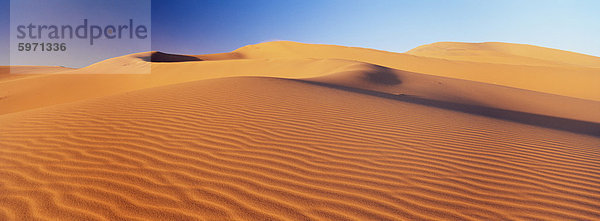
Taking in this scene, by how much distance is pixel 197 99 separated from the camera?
5.79 meters

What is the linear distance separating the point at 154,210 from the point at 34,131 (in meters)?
3.19

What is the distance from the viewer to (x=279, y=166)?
122 inches

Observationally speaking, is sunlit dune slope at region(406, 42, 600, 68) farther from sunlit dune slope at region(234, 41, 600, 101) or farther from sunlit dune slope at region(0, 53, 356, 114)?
sunlit dune slope at region(0, 53, 356, 114)

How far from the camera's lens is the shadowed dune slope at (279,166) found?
2430 mm

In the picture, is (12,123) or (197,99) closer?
(12,123)

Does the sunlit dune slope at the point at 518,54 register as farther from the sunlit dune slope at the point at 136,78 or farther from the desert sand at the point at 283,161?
the desert sand at the point at 283,161

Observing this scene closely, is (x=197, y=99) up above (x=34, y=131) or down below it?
above

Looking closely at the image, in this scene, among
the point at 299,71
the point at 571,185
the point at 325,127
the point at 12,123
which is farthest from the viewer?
the point at 299,71

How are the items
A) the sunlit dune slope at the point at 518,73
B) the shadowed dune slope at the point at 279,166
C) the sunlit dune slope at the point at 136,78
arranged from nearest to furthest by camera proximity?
the shadowed dune slope at the point at 279,166
the sunlit dune slope at the point at 136,78
the sunlit dune slope at the point at 518,73

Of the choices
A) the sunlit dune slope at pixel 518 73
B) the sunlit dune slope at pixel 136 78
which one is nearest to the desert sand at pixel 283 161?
the sunlit dune slope at pixel 136 78

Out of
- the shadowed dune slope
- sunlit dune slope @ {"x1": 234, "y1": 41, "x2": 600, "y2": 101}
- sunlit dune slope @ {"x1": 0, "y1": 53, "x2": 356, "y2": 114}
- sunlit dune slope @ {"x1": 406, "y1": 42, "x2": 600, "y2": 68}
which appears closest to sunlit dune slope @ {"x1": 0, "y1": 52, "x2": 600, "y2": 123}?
sunlit dune slope @ {"x1": 0, "y1": 53, "x2": 356, "y2": 114}

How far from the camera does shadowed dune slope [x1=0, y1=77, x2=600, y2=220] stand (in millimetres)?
2430

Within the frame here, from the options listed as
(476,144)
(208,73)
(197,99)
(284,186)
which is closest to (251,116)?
(197,99)

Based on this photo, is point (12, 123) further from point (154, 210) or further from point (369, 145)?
point (369, 145)
